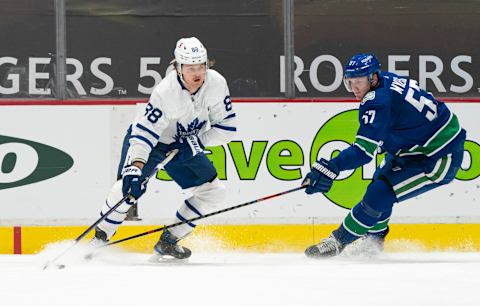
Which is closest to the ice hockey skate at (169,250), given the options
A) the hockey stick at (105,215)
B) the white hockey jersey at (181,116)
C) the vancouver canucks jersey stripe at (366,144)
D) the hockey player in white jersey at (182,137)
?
the hockey player in white jersey at (182,137)

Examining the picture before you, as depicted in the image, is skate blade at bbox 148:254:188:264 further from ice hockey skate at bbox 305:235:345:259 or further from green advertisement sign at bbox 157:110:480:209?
green advertisement sign at bbox 157:110:480:209

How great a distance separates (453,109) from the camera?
23.2 ft

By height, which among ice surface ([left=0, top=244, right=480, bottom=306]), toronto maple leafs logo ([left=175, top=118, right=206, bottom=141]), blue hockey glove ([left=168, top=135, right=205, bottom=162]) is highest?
toronto maple leafs logo ([left=175, top=118, right=206, bottom=141])

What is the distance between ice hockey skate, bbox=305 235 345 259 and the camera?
19.9ft

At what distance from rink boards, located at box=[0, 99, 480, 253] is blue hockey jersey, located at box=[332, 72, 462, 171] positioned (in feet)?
3.07

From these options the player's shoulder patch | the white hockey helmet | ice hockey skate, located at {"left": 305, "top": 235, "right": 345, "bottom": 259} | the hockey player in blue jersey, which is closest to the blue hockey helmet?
the hockey player in blue jersey

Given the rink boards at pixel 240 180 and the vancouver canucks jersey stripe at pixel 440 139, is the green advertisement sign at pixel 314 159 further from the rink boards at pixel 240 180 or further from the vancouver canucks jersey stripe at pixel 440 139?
the vancouver canucks jersey stripe at pixel 440 139

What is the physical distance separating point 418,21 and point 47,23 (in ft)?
7.33

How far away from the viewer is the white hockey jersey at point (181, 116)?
18.7 ft

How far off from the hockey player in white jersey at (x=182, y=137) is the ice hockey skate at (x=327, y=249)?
56cm

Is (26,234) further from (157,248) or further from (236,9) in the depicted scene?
(236,9)

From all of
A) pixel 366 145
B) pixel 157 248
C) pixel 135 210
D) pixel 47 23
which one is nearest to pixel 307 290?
pixel 366 145

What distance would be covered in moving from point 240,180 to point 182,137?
1.10 metres

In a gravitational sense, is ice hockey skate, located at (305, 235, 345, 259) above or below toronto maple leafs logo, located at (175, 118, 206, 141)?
below
